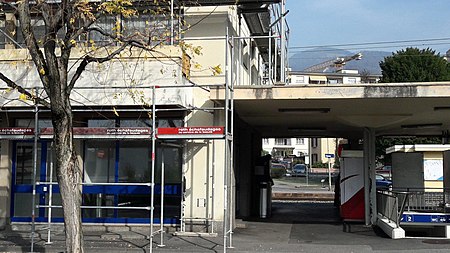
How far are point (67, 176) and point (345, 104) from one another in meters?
7.43

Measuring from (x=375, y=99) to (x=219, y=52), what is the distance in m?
4.10

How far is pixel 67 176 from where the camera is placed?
9.62 meters

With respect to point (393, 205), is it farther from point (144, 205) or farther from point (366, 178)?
point (144, 205)

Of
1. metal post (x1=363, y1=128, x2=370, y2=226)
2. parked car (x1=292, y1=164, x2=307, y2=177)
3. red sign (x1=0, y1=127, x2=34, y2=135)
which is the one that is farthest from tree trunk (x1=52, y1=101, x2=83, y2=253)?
parked car (x1=292, y1=164, x2=307, y2=177)

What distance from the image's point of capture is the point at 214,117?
14219 millimetres

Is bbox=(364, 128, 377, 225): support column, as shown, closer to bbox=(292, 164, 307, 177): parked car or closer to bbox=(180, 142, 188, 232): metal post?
bbox=(180, 142, 188, 232): metal post

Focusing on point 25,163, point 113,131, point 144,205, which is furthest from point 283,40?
point 25,163

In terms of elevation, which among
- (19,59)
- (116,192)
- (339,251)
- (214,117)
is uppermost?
(19,59)

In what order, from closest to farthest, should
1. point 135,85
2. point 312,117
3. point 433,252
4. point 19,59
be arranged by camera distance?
point 433,252
point 135,85
point 19,59
point 312,117

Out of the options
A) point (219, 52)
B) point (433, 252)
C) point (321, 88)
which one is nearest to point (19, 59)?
point (219, 52)

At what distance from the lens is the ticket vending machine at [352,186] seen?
17500 millimetres

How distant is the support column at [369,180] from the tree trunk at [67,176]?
384 inches

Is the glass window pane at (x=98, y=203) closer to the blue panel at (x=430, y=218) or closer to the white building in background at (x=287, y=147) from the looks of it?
the blue panel at (x=430, y=218)

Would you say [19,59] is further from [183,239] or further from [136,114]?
[183,239]
